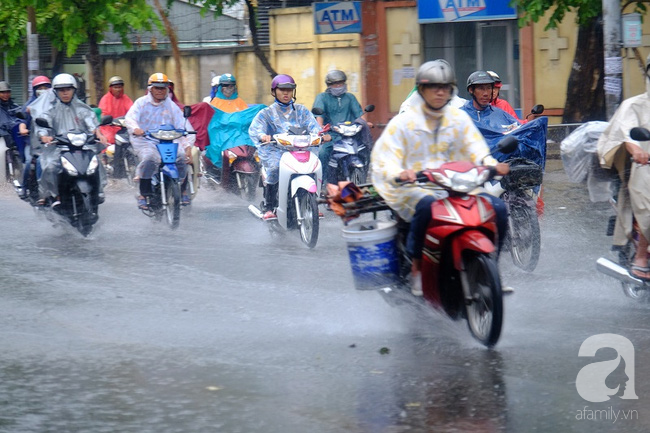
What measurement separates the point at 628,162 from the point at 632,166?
0.10 metres

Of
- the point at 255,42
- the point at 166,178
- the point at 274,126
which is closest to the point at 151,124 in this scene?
the point at 166,178

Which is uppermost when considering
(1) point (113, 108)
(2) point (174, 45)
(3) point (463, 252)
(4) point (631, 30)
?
(2) point (174, 45)

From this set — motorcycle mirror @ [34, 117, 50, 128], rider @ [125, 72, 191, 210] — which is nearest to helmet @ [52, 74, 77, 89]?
motorcycle mirror @ [34, 117, 50, 128]

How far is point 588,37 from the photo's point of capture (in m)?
19.7

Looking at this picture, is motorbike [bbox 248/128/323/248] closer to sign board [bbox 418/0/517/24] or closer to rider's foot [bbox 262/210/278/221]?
rider's foot [bbox 262/210/278/221]

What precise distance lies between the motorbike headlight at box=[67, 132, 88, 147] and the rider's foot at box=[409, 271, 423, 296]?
237 inches

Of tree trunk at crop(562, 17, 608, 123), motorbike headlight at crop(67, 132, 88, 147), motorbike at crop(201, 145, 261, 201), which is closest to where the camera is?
motorbike headlight at crop(67, 132, 88, 147)

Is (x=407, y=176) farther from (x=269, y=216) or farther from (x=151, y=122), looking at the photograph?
Answer: (x=151, y=122)

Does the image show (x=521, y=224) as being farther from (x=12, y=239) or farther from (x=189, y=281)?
(x=12, y=239)

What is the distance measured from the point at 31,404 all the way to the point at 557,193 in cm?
1086

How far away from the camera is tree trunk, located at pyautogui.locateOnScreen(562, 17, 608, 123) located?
64.6ft

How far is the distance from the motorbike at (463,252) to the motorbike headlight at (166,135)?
6293 mm

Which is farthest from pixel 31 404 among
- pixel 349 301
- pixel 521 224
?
pixel 521 224

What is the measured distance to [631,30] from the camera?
14.9 meters
